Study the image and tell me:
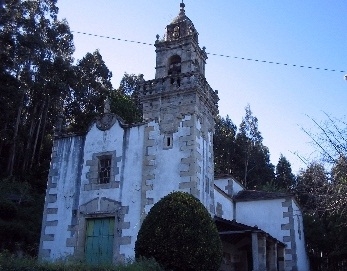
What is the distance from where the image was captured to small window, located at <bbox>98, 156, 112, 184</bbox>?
18.6m

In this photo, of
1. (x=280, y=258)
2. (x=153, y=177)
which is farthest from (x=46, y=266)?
(x=280, y=258)

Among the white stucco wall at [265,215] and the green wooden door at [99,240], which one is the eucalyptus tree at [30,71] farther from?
the white stucco wall at [265,215]

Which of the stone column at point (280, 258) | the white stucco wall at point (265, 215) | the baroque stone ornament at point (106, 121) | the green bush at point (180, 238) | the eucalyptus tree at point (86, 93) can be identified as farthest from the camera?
the eucalyptus tree at point (86, 93)

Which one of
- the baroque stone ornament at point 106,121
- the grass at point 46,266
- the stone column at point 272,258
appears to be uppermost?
the baroque stone ornament at point 106,121

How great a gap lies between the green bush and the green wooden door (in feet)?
19.1

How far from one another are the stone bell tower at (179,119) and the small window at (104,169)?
1882 millimetres

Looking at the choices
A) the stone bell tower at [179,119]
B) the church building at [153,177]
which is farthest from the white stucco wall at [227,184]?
the stone bell tower at [179,119]

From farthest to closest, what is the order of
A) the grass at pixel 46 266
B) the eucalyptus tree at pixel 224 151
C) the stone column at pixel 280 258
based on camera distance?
the eucalyptus tree at pixel 224 151
the stone column at pixel 280 258
the grass at pixel 46 266

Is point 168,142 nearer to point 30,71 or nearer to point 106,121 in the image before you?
point 106,121

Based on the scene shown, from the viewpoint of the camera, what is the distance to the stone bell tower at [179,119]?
56.8 ft

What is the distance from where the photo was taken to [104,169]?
743 inches

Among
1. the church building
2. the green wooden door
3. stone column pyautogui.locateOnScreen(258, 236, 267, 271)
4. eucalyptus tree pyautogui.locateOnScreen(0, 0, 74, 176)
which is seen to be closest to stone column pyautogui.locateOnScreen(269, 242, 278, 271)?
the church building

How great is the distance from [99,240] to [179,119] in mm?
6073

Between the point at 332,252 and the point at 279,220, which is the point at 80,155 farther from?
the point at 332,252
